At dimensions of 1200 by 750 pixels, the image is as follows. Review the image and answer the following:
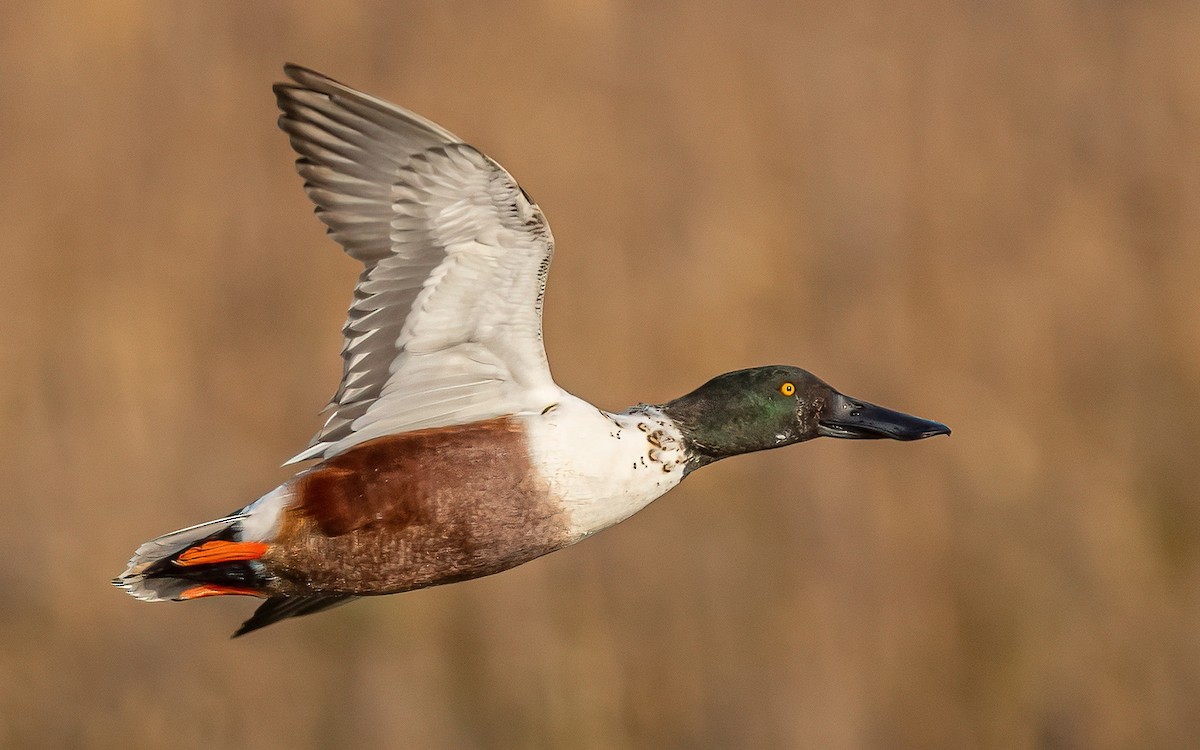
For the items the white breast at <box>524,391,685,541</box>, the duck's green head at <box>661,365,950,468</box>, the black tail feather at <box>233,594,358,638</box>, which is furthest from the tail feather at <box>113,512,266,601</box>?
the duck's green head at <box>661,365,950,468</box>

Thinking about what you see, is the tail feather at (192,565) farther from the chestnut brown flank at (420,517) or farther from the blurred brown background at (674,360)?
the blurred brown background at (674,360)

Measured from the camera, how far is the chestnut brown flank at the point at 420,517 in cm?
278

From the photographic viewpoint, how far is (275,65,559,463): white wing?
2.72m

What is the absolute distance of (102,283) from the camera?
192 inches

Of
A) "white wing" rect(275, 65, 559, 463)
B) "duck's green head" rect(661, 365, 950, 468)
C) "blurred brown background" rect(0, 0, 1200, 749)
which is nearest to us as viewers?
"white wing" rect(275, 65, 559, 463)

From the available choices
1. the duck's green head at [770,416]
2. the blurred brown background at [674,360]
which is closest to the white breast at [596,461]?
the duck's green head at [770,416]

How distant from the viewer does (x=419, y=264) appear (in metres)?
2.82

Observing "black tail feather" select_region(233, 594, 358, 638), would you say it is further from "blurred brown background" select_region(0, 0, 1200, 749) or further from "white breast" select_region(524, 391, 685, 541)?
"blurred brown background" select_region(0, 0, 1200, 749)

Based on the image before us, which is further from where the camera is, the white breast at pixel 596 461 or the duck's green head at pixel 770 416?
the duck's green head at pixel 770 416

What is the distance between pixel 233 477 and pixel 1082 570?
3.12 metres

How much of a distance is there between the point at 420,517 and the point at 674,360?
2517 millimetres

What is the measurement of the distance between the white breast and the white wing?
0.23 feet

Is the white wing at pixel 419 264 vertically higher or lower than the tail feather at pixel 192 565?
higher

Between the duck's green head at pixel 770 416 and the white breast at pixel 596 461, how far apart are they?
4.5 inches
